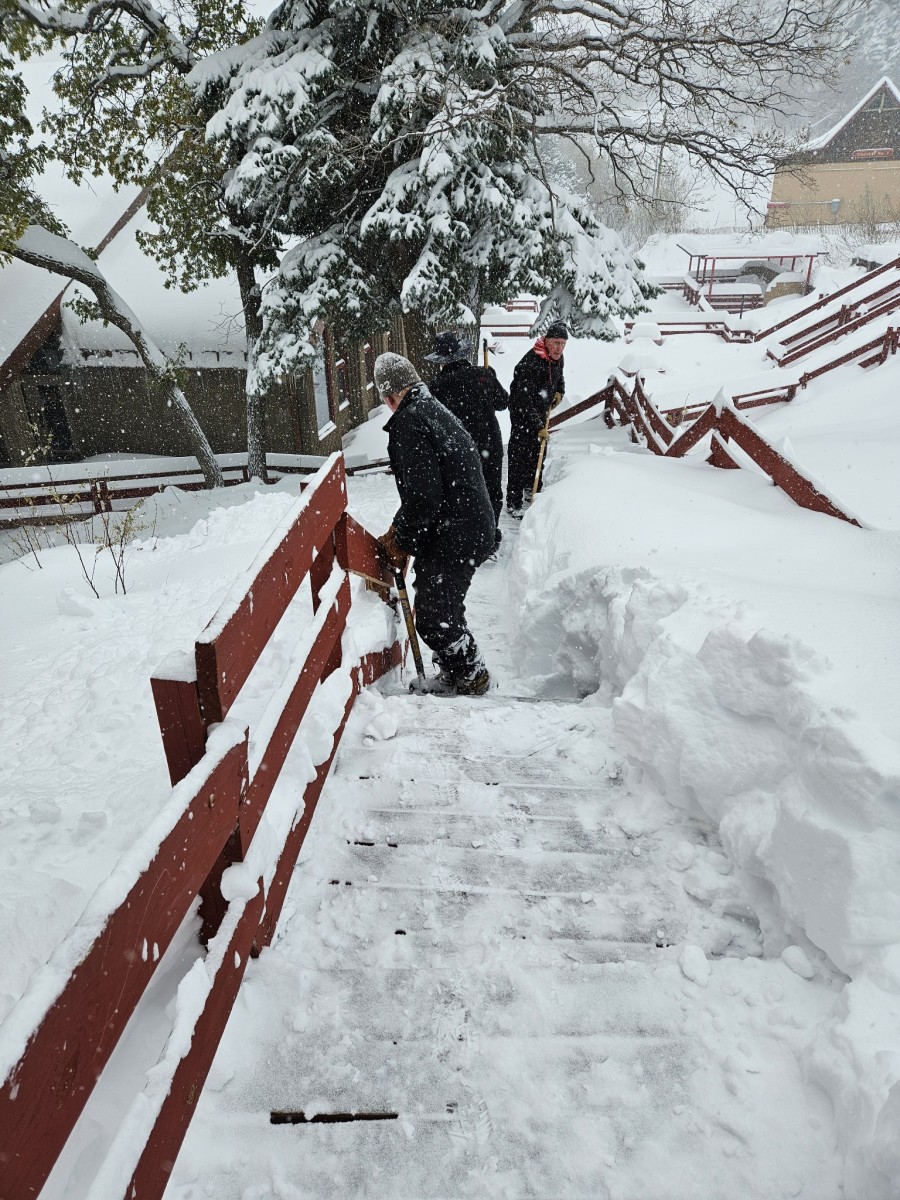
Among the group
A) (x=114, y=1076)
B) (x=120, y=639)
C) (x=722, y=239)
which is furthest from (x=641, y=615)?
(x=722, y=239)

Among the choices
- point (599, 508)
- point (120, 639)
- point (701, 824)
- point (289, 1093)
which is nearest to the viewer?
point (289, 1093)

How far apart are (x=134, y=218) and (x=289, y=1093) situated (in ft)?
71.5

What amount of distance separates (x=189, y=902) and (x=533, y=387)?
6445 millimetres

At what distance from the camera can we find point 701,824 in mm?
2484

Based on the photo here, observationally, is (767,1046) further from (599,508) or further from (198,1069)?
(599,508)

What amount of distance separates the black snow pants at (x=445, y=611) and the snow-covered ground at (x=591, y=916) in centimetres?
80

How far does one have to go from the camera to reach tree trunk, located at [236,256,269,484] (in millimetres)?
11350

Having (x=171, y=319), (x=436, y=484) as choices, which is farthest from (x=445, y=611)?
(x=171, y=319)

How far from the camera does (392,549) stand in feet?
12.6

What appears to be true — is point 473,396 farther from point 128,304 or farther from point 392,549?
point 128,304

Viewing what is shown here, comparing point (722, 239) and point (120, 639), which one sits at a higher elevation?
point (722, 239)

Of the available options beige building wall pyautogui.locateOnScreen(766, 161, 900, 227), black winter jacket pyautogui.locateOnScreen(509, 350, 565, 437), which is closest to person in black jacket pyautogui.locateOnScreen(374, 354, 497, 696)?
black winter jacket pyautogui.locateOnScreen(509, 350, 565, 437)

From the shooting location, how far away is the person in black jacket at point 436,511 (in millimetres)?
3500

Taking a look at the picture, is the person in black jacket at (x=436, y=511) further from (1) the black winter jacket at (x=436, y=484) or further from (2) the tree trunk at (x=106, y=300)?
(2) the tree trunk at (x=106, y=300)
